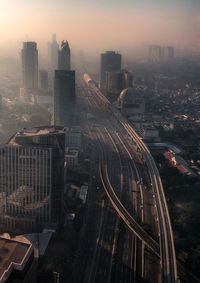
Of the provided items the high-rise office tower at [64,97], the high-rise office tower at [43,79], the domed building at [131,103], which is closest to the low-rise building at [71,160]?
the high-rise office tower at [64,97]

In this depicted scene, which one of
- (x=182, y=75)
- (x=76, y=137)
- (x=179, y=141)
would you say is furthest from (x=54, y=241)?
(x=182, y=75)

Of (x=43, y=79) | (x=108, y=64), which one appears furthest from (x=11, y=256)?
(x=108, y=64)

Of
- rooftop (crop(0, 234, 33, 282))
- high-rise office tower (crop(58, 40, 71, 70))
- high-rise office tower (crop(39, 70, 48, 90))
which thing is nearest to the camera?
rooftop (crop(0, 234, 33, 282))

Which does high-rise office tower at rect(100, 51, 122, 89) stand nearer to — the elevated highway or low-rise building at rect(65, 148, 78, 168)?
the elevated highway

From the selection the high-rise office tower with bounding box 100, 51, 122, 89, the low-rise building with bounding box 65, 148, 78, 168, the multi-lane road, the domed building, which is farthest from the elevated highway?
the high-rise office tower with bounding box 100, 51, 122, 89

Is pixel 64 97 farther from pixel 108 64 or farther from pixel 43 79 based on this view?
pixel 108 64

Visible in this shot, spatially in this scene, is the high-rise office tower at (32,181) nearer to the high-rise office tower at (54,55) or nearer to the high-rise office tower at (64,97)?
the high-rise office tower at (64,97)

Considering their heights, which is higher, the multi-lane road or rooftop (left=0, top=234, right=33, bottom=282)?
rooftop (left=0, top=234, right=33, bottom=282)
